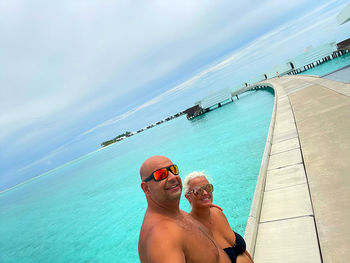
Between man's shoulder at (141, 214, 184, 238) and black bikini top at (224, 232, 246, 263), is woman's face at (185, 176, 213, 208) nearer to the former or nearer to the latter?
black bikini top at (224, 232, 246, 263)

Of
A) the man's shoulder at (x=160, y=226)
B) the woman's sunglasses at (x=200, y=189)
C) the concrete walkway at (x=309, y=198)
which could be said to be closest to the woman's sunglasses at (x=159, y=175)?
the man's shoulder at (x=160, y=226)

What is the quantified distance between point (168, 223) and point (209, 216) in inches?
40.9

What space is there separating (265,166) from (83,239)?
1283 centimetres

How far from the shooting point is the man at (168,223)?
1668 millimetres

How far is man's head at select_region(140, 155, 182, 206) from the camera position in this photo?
1.91 meters

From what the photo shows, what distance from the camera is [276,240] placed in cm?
374

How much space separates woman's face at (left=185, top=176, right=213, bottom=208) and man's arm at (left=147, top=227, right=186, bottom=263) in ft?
2.94

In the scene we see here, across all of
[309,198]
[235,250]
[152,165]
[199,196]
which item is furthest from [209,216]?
[309,198]

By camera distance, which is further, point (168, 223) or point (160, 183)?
point (160, 183)

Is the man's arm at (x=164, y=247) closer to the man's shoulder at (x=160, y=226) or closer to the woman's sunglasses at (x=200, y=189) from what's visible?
the man's shoulder at (x=160, y=226)

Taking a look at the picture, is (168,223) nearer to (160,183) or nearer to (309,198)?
(160,183)

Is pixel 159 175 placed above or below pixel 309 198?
above

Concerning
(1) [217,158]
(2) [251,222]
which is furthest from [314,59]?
(2) [251,222]

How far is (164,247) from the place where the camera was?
5.22ft
